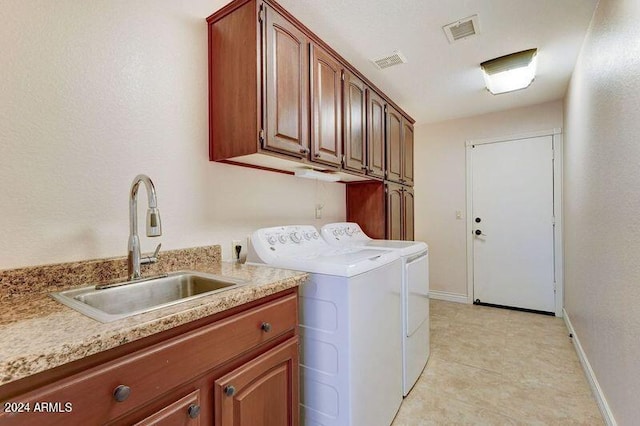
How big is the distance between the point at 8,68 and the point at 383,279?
1.73m

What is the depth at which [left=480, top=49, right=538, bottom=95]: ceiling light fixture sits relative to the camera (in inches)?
87.0

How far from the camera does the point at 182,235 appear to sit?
151cm

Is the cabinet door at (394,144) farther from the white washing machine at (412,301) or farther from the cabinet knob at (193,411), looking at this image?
the cabinet knob at (193,411)

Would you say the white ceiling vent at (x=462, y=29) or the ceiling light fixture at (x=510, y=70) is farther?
the ceiling light fixture at (x=510, y=70)

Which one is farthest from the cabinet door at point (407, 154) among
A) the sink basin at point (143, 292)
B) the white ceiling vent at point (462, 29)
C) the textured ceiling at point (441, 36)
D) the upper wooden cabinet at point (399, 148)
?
the sink basin at point (143, 292)

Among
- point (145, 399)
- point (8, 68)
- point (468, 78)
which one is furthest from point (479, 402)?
point (8, 68)

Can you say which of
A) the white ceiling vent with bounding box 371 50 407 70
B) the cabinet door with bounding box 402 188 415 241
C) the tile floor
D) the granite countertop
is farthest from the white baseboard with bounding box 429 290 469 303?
the granite countertop

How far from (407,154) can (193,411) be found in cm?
299

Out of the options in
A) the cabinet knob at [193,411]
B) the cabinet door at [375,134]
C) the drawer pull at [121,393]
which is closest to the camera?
the drawer pull at [121,393]

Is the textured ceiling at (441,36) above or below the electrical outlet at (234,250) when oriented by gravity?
above

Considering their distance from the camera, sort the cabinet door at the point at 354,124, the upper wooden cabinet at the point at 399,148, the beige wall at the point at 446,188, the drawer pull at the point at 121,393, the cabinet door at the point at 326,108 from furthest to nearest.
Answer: the beige wall at the point at 446,188
the upper wooden cabinet at the point at 399,148
the cabinet door at the point at 354,124
the cabinet door at the point at 326,108
the drawer pull at the point at 121,393

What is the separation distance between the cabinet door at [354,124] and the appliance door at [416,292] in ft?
2.62

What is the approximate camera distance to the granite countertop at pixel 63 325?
21.5 inches

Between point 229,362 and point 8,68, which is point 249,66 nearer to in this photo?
point 8,68
